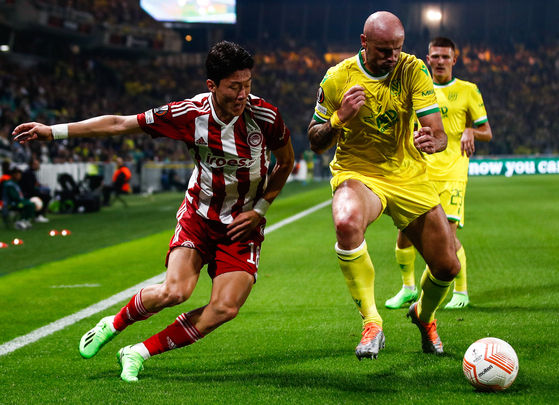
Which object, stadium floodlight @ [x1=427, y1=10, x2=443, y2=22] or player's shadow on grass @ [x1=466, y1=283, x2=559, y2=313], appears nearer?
player's shadow on grass @ [x1=466, y1=283, x2=559, y2=313]

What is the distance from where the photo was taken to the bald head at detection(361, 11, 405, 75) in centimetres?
394

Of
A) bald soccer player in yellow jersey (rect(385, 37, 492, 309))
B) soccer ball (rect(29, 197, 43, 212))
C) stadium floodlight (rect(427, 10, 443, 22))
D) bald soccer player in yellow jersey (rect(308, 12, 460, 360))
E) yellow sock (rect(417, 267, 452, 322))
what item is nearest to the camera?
bald soccer player in yellow jersey (rect(308, 12, 460, 360))

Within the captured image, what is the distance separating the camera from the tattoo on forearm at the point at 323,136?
13.3 ft

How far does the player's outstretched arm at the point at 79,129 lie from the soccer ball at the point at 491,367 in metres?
2.40

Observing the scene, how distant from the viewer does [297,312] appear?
5.86m

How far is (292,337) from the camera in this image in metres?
4.97

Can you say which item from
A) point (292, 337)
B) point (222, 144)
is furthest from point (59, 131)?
point (292, 337)

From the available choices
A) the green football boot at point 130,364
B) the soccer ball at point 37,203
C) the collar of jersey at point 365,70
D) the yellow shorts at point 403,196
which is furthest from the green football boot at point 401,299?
the soccer ball at point 37,203

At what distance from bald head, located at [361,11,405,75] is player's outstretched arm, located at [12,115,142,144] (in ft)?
5.00

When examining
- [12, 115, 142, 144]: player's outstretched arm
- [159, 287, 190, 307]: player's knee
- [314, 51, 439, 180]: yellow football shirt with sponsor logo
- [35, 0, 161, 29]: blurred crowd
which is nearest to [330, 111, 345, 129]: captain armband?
[314, 51, 439, 180]: yellow football shirt with sponsor logo

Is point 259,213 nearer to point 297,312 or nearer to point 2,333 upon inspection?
point 297,312

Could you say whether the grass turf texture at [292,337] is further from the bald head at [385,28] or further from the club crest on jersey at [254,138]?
the bald head at [385,28]

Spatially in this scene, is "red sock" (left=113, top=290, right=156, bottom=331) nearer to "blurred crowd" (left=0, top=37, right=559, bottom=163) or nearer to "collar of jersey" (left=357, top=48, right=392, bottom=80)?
"collar of jersey" (left=357, top=48, right=392, bottom=80)

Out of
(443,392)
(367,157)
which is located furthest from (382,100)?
(443,392)
